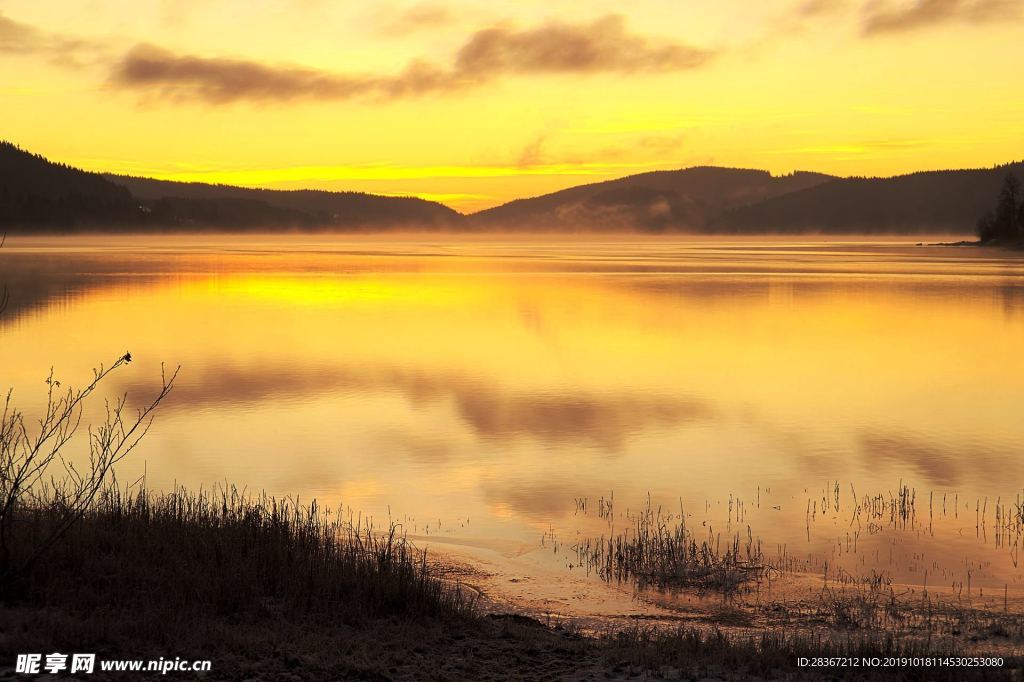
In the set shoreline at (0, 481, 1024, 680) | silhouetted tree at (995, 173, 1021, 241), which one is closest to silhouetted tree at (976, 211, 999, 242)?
silhouetted tree at (995, 173, 1021, 241)

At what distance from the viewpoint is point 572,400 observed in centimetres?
3116

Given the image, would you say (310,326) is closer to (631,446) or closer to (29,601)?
(631,446)

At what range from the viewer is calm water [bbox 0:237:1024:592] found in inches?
730

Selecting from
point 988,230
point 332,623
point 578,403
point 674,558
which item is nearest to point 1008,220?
point 988,230

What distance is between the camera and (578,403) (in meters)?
30.6

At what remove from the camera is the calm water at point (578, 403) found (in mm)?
18531

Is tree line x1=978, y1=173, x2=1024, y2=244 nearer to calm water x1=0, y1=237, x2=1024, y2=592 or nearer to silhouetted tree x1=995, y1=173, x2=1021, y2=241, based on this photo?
silhouetted tree x1=995, y1=173, x2=1021, y2=241

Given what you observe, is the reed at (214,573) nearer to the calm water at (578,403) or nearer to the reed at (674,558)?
the reed at (674,558)

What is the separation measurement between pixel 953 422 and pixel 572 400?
10629mm

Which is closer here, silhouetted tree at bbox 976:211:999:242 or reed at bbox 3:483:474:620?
reed at bbox 3:483:474:620

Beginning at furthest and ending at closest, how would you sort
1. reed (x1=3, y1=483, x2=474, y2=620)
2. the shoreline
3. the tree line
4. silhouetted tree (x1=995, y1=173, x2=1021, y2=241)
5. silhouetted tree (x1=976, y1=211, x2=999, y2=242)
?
1. silhouetted tree (x1=976, y1=211, x2=999, y2=242)
2. the tree line
3. silhouetted tree (x1=995, y1=173, x2=1021, y2=241)
4. reed (x1=3, y1=483, x2=474, y2=620)
5. the shoreline

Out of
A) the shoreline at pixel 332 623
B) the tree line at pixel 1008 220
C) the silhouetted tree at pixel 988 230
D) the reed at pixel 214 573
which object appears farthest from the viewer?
the silhouetted tree at pixel 988 230

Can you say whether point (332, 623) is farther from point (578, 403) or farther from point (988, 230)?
point (988, 230)

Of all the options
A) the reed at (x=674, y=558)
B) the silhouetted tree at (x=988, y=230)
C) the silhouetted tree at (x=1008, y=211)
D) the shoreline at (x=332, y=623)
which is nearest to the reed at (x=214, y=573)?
the shoreline at (x=332, y=623)
